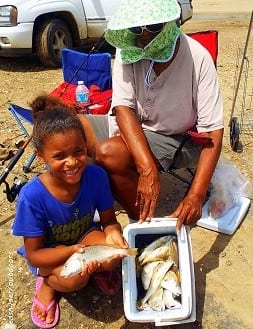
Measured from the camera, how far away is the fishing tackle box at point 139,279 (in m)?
2.04

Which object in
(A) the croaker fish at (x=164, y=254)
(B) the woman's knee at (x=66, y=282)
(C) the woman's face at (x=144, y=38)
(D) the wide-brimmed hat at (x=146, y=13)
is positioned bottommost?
(B) the woman's knee at (x=66, y=282)

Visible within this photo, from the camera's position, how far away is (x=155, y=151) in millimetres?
2717

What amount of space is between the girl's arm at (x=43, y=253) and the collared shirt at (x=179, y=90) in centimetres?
96

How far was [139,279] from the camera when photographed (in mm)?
2223

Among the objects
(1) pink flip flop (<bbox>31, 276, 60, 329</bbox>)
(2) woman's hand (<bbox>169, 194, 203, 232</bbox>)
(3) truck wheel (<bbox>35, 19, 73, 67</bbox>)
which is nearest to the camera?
(2) woman's hand (<bbox>169, 194, 203, 232</bbox>)

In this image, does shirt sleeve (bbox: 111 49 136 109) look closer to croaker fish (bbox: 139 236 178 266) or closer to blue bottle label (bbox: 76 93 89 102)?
croaker fish (bbox: 139 236 178 266)

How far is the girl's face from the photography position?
1.98 metres

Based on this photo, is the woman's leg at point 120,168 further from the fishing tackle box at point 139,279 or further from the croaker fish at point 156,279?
the croaker fish at point 156,279

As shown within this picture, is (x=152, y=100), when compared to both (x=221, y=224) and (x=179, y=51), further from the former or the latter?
(x=221, y=224)

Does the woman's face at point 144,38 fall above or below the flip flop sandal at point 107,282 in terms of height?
above

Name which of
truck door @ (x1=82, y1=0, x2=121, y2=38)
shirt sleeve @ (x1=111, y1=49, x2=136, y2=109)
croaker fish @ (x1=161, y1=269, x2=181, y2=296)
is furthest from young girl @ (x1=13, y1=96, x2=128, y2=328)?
truck door @ (x1=82, y1=0, x2=121, y2=38)

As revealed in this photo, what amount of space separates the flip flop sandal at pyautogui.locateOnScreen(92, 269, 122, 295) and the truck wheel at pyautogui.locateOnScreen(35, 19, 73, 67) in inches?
177

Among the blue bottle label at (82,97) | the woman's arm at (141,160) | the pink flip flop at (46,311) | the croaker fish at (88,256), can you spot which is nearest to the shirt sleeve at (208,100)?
the woman's arm at (141,160)

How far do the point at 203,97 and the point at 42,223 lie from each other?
3.75 feet
